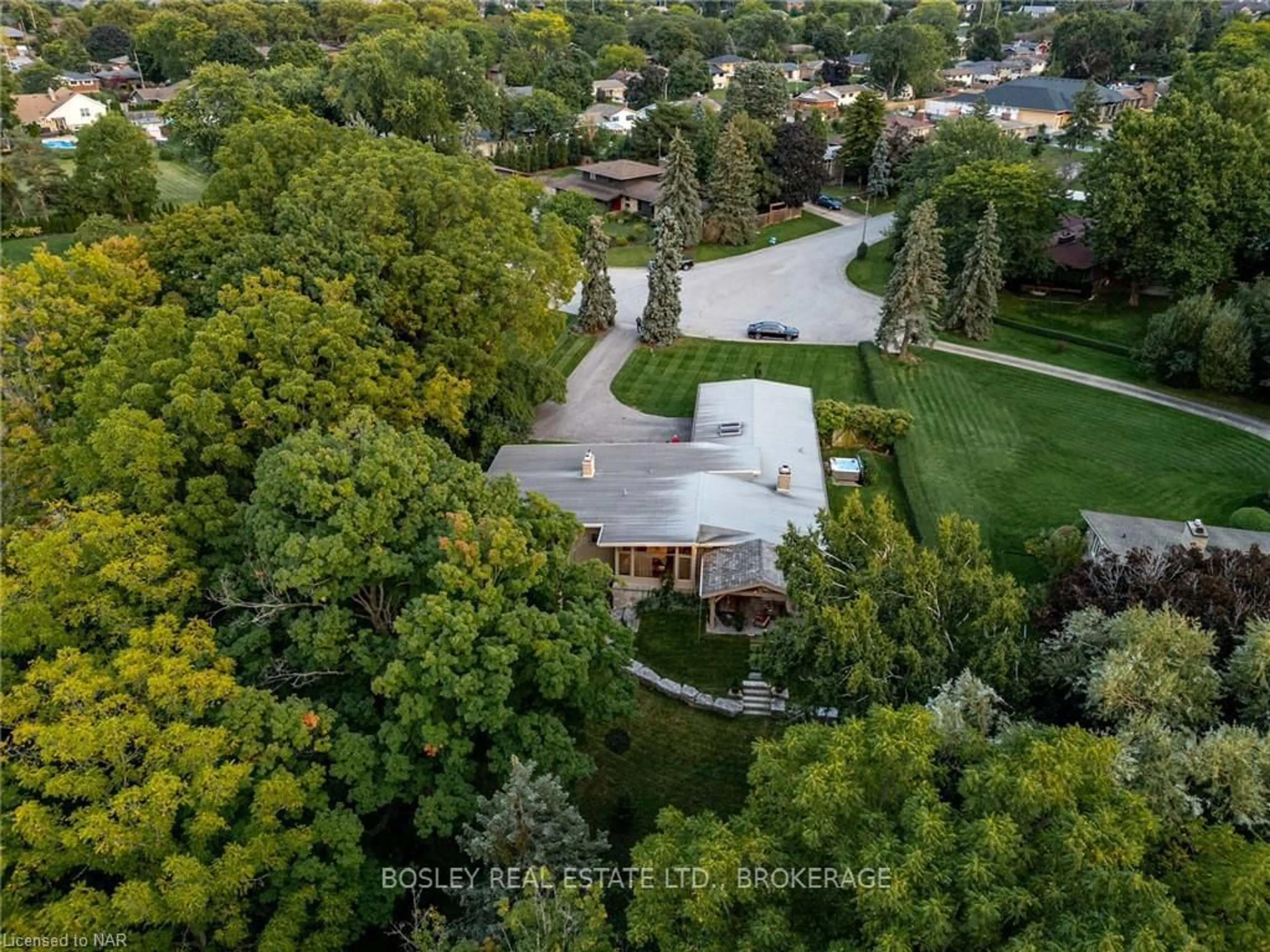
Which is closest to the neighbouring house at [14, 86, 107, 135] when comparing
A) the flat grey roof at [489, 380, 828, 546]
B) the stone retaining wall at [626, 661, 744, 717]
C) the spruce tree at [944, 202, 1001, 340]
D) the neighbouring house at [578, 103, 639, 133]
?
the neighbouring house at [578, 103, 639, 133]

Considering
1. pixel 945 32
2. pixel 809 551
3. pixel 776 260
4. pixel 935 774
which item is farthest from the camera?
pixel 945 32

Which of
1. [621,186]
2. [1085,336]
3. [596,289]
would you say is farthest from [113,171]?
[1085,336]

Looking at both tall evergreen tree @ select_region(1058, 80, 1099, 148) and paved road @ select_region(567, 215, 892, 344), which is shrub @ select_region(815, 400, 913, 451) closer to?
paved road @ select_region(567, 215, 892, 344)

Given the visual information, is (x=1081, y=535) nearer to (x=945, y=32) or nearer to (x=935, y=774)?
(x=935, y=774)

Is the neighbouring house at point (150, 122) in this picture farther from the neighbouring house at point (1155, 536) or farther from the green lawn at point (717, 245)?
the neighbouring house at point (1155, 536)

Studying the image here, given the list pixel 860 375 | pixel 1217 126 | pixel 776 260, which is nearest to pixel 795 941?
pixel 860 375

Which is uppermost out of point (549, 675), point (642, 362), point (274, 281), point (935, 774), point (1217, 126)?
point (1217, 126)
